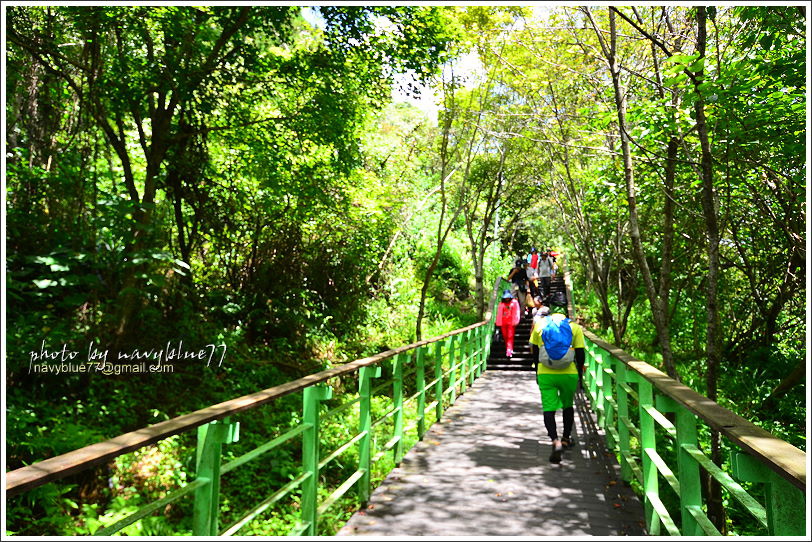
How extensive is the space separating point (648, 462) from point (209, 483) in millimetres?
3015

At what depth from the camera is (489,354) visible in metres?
14.3

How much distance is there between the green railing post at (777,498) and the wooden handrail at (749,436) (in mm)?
66

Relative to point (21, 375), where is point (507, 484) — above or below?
below

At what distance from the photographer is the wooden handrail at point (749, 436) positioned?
5.54ft

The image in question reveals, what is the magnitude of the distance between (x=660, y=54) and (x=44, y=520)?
Answer: 28.4 ft

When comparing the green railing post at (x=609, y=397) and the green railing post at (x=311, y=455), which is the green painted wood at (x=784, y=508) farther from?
the green railing post at (x=609, y=397)

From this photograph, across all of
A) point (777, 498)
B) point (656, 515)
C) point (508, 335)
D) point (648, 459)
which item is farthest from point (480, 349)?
point (777, 498)

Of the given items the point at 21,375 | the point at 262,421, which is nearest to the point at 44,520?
the point at 21,375

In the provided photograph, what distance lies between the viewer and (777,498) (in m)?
1.87

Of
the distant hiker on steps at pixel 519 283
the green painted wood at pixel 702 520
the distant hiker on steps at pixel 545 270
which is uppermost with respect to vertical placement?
the distant hiker on steps at pixel 545 270

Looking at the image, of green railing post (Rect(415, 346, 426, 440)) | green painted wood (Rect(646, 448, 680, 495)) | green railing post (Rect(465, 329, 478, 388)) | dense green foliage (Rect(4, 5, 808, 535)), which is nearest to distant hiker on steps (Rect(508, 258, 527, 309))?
dense green foliage (Rect(4, 5, 808, 535))

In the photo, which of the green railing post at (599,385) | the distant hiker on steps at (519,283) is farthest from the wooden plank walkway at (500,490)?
the distant hiker on steps at (519,283)

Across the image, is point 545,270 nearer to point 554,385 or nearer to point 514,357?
point 514,357

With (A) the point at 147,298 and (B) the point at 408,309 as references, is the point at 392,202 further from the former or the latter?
(A) the point at 147,298
